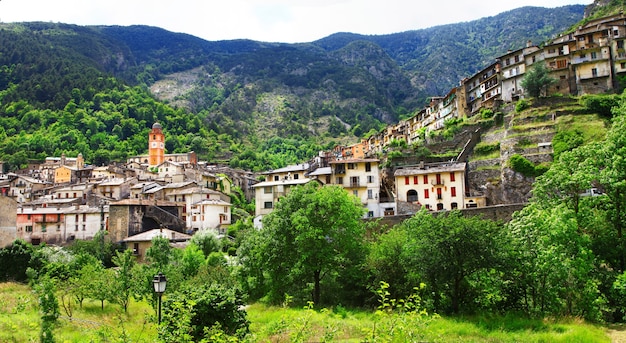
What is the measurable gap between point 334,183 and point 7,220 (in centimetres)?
3285

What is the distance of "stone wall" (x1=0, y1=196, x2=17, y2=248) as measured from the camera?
41.0 metres

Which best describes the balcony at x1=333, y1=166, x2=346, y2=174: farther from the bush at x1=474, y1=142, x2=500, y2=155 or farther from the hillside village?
the bush at x1=474, y1=142, x2=500, y2=155

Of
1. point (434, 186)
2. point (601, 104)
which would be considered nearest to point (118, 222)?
point (434, 186)

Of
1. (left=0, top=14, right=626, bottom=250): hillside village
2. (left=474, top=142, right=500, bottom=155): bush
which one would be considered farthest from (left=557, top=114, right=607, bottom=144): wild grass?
(left=474, top=142, right=500, bottom=155): bush

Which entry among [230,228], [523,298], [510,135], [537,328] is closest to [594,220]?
[523,298]

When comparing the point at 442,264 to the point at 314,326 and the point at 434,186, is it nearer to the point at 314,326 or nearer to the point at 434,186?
the point at 314,326

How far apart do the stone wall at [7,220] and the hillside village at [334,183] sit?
9 centimetres

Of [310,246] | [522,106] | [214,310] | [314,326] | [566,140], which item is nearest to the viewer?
[214,310]

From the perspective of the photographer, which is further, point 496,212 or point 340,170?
point 340,170

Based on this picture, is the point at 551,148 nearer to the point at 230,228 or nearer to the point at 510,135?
the point at 510,135

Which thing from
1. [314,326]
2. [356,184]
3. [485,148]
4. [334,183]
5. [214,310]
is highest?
[485,148]

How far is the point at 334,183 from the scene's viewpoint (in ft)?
189

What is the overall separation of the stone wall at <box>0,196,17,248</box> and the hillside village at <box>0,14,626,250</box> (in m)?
0.09

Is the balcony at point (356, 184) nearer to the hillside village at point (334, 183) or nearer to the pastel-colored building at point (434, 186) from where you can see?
the hillside village at point (334, 183)
